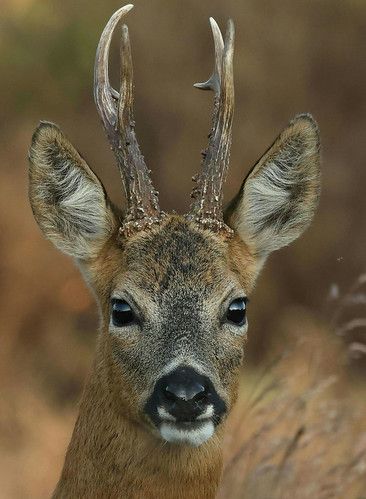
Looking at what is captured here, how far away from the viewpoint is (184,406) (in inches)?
195

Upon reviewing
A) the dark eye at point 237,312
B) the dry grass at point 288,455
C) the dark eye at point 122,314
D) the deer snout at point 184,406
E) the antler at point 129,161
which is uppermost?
the antler at point 129,161

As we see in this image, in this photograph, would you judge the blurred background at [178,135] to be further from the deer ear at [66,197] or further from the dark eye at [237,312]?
the dark eye at [237,312]

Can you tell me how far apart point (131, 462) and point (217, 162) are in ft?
4.74

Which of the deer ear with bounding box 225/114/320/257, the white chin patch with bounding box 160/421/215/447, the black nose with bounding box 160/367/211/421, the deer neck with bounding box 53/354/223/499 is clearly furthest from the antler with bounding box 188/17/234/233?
the white chin patch with bounding box 160/421/215/447

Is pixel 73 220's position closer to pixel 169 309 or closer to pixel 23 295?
pixel 169 309

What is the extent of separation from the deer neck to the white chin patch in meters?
0.33

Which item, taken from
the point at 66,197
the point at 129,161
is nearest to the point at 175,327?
the point at 129,161

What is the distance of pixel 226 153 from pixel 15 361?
356 inches

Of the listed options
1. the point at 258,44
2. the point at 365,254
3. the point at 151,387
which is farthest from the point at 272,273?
the point at 151,387

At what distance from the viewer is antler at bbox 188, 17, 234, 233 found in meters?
5.85

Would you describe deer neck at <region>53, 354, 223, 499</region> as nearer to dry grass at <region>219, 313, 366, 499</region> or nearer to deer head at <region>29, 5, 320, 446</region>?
deer head at <region>29, 5, 320, 446</region>

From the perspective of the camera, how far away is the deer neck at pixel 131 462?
217 inches

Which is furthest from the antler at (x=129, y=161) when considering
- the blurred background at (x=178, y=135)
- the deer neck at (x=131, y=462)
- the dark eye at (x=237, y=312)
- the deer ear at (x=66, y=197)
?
the blurred background at (x=178, y=135)

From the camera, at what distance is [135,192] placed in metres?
5.79
